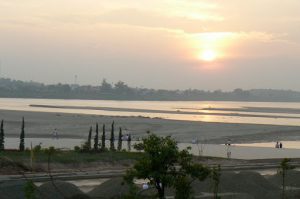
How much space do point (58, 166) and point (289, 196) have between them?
51.5ft

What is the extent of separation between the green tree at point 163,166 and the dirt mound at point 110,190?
8816 mm

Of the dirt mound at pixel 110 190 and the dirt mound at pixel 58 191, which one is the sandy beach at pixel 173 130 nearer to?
the dirt mound at pixel 110 190

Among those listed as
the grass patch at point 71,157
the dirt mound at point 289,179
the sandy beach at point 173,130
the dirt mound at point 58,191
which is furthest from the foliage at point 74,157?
the sandy beach at point 173,130

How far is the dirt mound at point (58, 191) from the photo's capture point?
2566 cm

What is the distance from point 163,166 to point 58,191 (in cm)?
955

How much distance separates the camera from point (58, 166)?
127ft

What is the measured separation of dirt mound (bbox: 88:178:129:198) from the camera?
27.2 m

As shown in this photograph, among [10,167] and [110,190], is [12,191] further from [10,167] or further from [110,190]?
[10,167]

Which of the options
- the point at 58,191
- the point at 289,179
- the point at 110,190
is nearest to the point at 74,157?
the point at 110,190

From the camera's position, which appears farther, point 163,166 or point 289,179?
point 289,179

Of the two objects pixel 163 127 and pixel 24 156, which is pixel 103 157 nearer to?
pixel 24 156

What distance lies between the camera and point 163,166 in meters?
17.9

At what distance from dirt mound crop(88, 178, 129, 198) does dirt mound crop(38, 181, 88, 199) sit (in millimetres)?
1193

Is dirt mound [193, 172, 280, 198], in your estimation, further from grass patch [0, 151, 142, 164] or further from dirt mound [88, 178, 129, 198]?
grass patch [0, 151, 142, 164]
